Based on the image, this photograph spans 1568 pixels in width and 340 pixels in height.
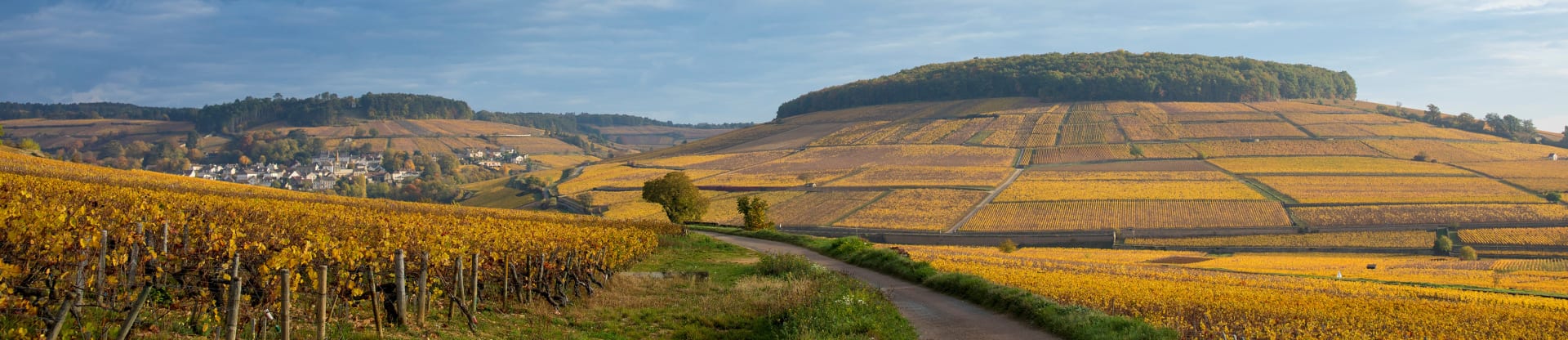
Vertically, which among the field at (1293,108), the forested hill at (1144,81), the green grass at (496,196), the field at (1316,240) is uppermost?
the forested hill at (1144,81)

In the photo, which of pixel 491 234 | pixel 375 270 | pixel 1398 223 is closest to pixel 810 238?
pixel 491 234

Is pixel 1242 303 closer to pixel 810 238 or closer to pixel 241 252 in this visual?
pixel 241 252

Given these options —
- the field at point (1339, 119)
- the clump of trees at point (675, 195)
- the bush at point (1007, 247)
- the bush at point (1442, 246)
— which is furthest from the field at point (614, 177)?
the field at point (1339, 119)

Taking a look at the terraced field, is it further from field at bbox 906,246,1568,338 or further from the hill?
field at bbox 906,246,1568,338

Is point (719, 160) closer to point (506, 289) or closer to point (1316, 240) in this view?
point (1316, 240)

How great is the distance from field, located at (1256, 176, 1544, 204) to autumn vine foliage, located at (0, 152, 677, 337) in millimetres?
76950

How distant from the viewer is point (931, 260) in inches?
1299

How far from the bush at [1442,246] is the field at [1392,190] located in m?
14.6

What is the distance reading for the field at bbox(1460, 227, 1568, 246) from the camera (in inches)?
2495

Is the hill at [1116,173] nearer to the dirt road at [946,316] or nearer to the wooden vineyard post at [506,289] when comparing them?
the dirt road at [946,316]

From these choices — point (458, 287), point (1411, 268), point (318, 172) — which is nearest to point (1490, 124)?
point (1411, 268)

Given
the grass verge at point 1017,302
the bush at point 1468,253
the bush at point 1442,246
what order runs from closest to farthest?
the grass verge at point 1017,302
the bush at point 1468,253
the bush at point 1442,246

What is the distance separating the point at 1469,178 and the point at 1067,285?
90.7m

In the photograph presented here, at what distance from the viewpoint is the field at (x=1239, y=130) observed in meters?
132
